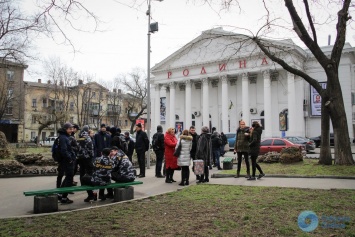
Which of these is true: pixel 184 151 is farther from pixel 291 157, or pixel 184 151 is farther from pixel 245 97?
pixel 245 97

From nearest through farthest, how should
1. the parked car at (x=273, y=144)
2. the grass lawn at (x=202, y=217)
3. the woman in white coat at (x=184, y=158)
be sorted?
the grass lawn at (x=202, y=217)
the woman in white coat at (x=184, y=158)
the parked car at (x=273, y=144)

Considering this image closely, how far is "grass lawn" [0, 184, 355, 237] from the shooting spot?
4.98 m

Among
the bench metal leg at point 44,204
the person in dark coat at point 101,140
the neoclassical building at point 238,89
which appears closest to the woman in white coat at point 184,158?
the person in dark coat at point 101,140

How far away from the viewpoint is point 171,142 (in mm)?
11141

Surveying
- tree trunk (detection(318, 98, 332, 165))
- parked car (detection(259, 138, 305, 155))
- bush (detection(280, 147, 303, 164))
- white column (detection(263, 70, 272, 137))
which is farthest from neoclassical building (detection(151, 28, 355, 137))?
tree trunk (detection(318, 98, 332, 165))

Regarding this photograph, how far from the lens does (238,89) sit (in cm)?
4988

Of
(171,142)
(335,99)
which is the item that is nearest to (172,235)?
(171,142)

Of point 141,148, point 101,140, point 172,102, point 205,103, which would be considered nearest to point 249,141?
point 141,148

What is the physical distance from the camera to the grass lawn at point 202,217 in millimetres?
4984

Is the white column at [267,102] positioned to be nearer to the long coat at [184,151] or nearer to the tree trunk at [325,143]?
the tree trunk at [325,143]

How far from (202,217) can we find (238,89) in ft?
149
